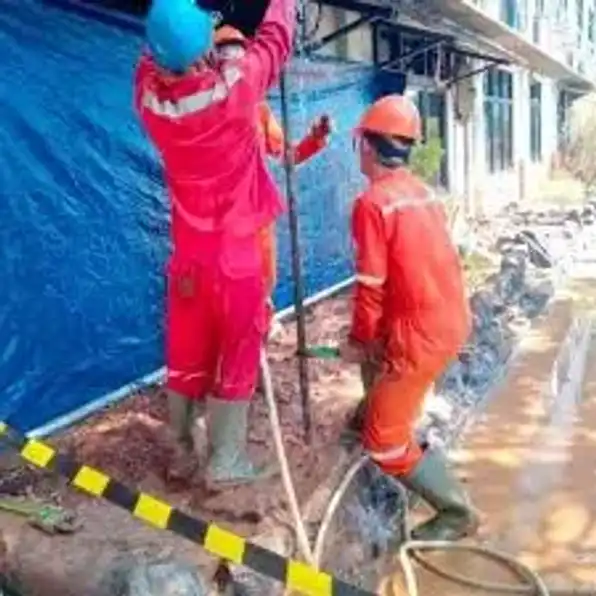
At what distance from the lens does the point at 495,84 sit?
699 inches

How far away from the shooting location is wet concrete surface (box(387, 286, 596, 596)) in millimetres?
4383

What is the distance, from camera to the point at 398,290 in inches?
158

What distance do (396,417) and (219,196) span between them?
1225 millimetres

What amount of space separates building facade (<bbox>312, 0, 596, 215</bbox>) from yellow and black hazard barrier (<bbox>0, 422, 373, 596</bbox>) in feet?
13.7

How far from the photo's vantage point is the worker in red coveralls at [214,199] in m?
3.46

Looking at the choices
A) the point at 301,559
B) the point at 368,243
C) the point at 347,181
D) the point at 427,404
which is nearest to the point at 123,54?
the point at 368,243

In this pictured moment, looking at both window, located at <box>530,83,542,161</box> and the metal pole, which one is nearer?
the metal pole

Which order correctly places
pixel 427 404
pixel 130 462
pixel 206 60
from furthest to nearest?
1. pixel 427 404
2. pixel 130 462
3. pixel 206 60

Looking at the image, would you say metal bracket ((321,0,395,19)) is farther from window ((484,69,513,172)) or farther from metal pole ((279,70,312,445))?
window ((484,69,513,172))

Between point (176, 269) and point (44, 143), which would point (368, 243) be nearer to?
point (176, 269)

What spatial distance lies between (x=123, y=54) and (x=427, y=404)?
8.77ft

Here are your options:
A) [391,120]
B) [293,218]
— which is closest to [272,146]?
[293,218]

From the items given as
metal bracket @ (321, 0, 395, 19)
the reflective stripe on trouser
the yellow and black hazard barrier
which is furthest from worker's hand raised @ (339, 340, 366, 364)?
metal bracket @ (321, 0, 395, 19)

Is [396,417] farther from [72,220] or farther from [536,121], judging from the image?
[536,121]
